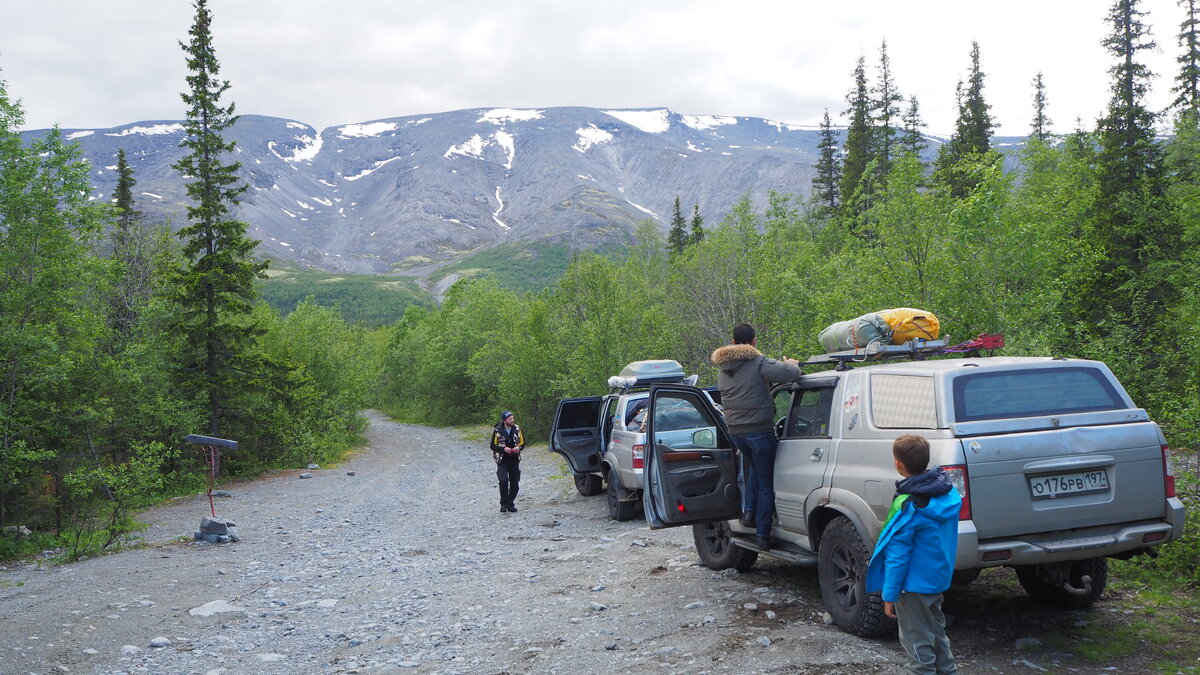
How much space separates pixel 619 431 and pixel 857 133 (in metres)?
38.5

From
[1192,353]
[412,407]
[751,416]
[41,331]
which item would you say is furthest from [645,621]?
[412,407]

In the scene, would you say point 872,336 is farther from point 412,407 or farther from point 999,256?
point 412,407

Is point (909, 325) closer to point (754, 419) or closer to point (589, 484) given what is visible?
point (754, 419)

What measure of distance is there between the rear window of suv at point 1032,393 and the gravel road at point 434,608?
1.79 m

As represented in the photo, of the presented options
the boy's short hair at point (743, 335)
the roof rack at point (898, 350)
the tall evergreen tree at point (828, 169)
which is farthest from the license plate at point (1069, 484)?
the tall evergreen tree at point (828, 169)

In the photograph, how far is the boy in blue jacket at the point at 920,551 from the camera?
4500 mm

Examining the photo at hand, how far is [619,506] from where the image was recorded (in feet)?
45.9

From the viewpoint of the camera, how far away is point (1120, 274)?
27562 mm

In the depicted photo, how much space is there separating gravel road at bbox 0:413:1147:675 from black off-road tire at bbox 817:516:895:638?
0.13 metres

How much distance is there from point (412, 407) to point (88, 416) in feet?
161

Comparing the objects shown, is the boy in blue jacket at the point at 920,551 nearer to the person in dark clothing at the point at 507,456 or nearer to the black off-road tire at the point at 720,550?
the black off-road tire at the point at 720,550

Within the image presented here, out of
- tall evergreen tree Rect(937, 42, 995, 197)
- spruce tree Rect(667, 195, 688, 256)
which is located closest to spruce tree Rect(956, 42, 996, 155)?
tall evergreen tree Rect(937, 42, 995, 197)

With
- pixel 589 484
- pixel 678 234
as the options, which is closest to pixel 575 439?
pixel 589 484

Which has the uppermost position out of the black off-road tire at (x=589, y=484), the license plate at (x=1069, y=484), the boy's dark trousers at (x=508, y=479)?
the license plate at (x=1069, y=484)
